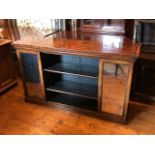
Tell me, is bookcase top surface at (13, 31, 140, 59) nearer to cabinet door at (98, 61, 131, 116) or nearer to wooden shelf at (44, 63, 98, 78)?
cabinet door at (98, 61, 131, 116)

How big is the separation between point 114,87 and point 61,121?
0.72m

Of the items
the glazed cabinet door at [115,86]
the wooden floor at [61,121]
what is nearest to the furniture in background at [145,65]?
the wooden floor at [61,121]

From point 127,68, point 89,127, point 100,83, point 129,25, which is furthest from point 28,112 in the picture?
point 129,25

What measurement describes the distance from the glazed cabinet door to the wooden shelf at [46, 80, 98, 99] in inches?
6.7

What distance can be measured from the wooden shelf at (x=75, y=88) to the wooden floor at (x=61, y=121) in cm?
26

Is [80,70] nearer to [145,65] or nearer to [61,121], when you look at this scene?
[61,121]

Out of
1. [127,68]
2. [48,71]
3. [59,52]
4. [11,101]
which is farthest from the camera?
[11,101]

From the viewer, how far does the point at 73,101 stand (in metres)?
2.33

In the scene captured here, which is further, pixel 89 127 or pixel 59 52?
pixel 89 127

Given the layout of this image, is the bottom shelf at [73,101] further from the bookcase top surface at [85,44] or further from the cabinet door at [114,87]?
the bookcase top surface at [85,44]

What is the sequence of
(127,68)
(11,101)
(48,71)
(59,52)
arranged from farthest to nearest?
(11,101)
(48,71)
(59,52)
(127,68)
